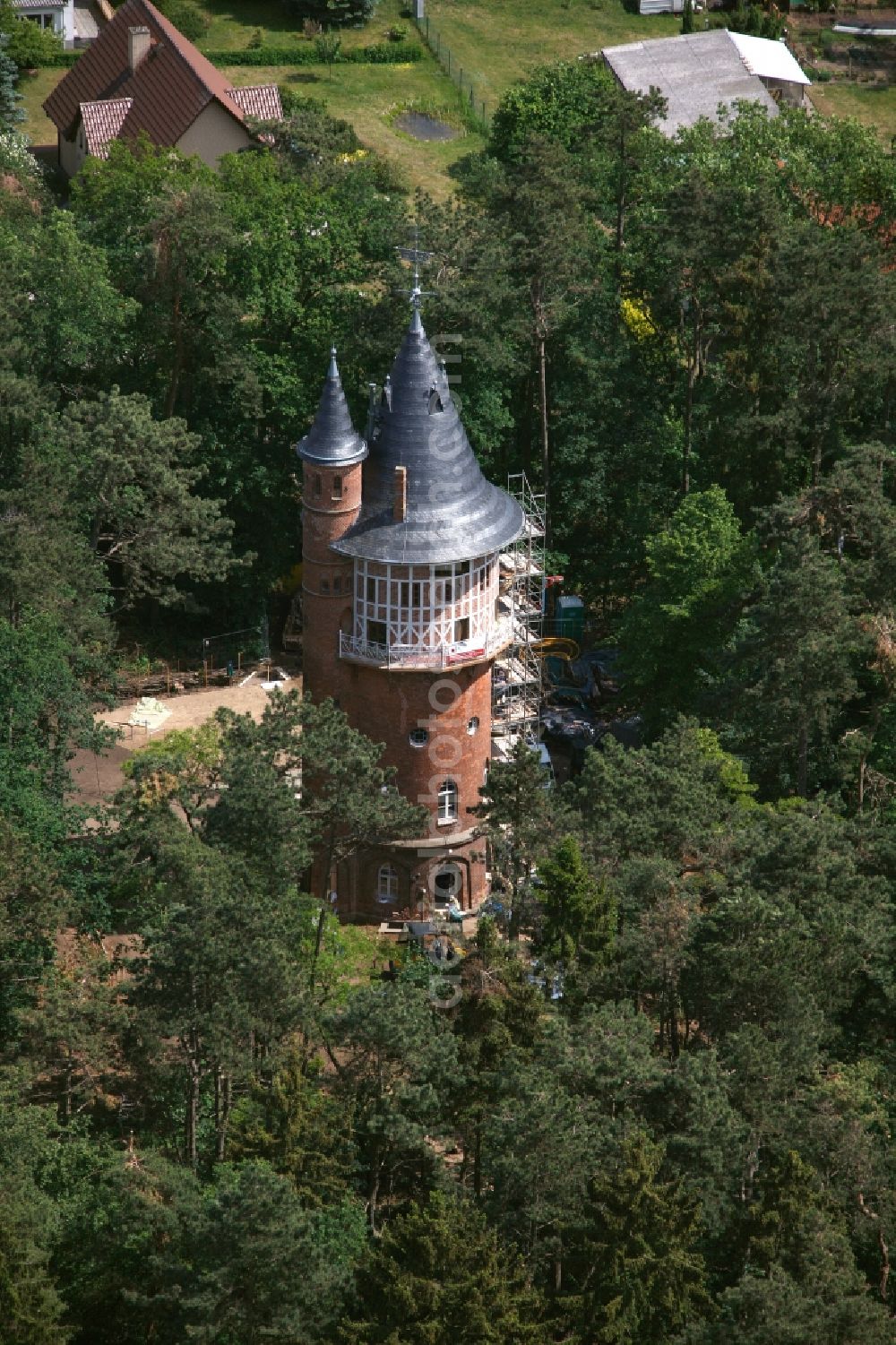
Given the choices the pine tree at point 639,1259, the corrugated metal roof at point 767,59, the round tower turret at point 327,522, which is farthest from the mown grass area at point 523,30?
the pine tree at point 639,1259

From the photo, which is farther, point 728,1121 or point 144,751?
point 144,751

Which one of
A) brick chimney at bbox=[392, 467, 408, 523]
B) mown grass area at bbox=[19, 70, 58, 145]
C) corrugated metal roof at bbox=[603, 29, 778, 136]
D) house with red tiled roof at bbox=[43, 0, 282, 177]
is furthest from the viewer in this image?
corrugated metal roof at bbox=[603, 29, 778, 136]

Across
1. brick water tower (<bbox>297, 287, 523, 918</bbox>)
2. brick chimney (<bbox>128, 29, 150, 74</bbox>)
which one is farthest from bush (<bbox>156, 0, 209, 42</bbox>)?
brick water tower (<bbox>297, 287, 523, 918</bbox>)

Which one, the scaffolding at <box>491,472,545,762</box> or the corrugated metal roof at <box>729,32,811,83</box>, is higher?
the corrugated metal roof at <box>729,32,811,83</box>

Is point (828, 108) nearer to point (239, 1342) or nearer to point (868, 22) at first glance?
point (868, 22)

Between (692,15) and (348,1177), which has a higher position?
(692,15)

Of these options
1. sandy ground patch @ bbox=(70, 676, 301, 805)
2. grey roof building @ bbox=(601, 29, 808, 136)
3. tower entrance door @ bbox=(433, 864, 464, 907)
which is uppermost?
grey roof building @ bbox=(601, 29, 808, 136)

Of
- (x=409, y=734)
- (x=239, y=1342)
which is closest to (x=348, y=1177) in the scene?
(x=239, y=1342)

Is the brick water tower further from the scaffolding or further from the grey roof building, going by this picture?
the grey roof building
